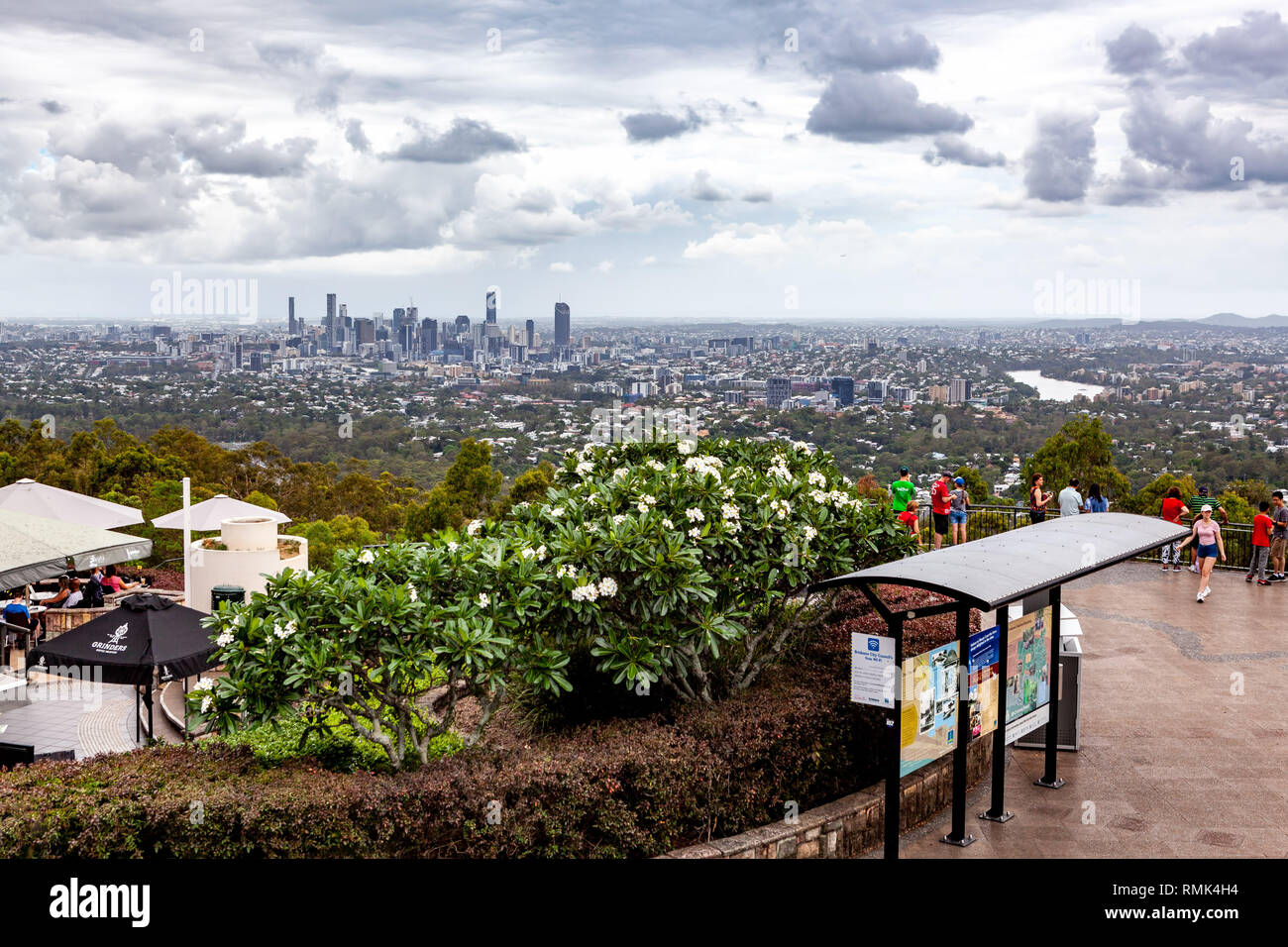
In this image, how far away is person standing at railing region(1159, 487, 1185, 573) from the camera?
16.3 meters

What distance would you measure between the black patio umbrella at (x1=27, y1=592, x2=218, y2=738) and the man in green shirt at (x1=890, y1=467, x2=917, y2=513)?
1146cm

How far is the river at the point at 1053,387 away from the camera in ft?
222

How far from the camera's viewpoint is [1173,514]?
645 inches

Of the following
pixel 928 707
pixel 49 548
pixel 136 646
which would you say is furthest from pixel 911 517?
pixel 49 548

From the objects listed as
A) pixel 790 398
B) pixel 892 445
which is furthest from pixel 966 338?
pixel 892 445

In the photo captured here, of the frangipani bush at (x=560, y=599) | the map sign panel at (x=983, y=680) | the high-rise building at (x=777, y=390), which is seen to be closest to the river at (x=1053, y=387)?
the high-rise building at (x=777, y=390)

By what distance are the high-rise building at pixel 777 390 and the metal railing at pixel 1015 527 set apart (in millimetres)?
33908

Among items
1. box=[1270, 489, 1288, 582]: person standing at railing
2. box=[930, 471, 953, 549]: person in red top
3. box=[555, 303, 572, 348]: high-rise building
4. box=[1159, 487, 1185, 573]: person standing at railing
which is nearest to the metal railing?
box=[930, 471, 953, 549]: person in red top

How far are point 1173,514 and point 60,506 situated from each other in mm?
18072

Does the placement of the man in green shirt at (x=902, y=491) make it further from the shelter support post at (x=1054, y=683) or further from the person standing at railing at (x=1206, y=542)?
the shelter support post at (x=1054, y=683)

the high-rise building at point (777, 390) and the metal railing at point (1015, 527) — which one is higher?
the high-rise building at point (777, 390)

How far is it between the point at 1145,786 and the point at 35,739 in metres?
10.4

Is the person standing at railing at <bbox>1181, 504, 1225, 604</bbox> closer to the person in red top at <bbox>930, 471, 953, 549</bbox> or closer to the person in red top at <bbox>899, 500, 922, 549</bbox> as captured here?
the person in red top at <bbox>930, 471, 953, 549</bbox>
